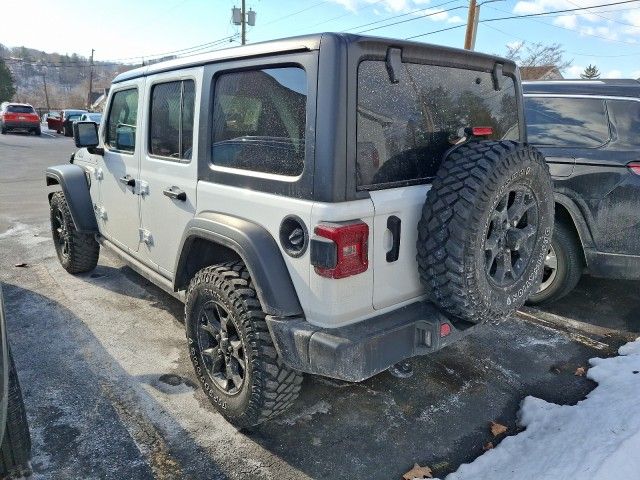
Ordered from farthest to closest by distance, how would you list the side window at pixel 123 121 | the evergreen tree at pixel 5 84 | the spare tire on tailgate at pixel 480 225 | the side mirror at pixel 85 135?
the evergreen tree at pixel 5 84 → the side mirror at pixel 85 135 → the side window at pixel 123 121 → the spare tire on tailgate at pixel 480 225

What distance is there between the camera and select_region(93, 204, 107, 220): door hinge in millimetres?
4320

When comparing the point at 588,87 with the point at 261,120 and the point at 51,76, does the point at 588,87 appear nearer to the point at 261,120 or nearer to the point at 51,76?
the point at 261,120

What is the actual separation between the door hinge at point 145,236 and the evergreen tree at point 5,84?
4838cm

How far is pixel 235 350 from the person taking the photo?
2.62 m

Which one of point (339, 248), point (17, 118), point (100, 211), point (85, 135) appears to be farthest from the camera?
point (17, 118)

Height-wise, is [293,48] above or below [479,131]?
above

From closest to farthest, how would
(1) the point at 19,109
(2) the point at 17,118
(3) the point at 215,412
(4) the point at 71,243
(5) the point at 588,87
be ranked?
(3) the point at 215,412
(5) the point at 588,87
(4) the point at 71,243
(2) the point at 17,118
(1) the point at 19,109

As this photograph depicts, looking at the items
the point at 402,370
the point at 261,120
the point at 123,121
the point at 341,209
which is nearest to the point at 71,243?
the point at 123,121

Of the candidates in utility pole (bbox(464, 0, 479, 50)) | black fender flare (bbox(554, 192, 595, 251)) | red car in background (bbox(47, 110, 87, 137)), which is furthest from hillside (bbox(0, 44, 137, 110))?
black fender flare (bbox(554, 192, 595, 251))

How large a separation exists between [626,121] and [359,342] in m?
3.28

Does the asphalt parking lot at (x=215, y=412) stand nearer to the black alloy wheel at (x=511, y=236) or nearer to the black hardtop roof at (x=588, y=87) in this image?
the black alloy wheel at (x=511, y=236)

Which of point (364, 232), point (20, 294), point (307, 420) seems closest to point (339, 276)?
point (364, 232)

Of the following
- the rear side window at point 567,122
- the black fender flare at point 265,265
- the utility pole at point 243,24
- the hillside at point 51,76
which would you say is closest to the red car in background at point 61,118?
the utility pole at point 243,24

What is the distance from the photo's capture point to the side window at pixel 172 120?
2.98 m
